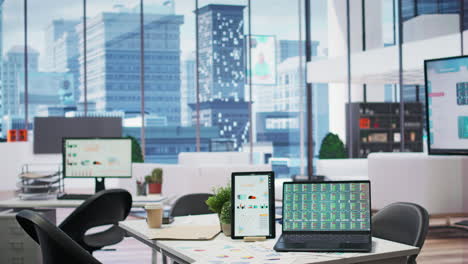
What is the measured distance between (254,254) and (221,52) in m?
11.1

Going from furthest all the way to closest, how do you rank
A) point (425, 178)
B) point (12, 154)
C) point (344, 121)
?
point (344, 121) < point (12, 154) < point (425, 178)

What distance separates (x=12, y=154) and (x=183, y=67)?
374 cm

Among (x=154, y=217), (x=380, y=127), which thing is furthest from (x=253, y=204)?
(x=380, y=127)

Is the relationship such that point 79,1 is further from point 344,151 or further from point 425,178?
point 425,178

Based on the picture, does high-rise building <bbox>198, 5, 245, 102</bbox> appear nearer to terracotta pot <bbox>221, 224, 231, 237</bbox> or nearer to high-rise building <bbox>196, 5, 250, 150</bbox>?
high-rise building <bbox>196, 5, 250, 150</bbox>

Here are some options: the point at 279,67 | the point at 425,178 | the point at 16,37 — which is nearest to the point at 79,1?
the point at 16,37

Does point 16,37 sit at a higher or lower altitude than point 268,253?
higher

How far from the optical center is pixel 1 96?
12.5m

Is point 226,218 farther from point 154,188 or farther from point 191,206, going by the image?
point 154,188

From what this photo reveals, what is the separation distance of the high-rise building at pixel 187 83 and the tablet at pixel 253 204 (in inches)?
403

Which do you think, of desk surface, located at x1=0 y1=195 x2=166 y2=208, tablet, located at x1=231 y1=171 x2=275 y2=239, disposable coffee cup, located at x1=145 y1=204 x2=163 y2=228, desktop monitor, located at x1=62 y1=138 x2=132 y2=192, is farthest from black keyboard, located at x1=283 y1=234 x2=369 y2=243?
desktop monitor, located at x1=62 y1=138 x2=132 y2=192

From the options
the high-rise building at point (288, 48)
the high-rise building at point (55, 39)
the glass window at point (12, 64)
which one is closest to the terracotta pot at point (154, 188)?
the glass window at point (12, 64)

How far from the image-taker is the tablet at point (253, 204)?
2930 millimetres

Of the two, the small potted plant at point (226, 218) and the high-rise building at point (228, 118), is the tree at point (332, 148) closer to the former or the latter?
the high-rise building at point (228, 118)
